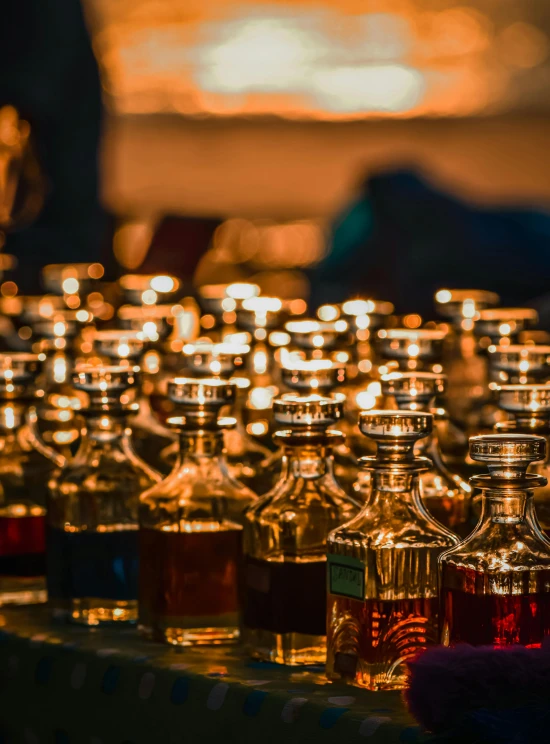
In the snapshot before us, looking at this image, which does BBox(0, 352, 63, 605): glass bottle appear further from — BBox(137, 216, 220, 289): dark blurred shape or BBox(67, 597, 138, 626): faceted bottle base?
BBox(137, 216, 220, 289): dark blurred shape

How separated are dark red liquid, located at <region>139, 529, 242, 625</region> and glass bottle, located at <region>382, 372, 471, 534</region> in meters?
0.17

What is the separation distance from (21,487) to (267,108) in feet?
21.2

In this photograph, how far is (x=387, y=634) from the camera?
1143mm

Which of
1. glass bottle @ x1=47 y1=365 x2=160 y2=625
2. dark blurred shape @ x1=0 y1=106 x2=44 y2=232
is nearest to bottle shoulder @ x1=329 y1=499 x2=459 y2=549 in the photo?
glass bottle @ x1=47 y1=365 x2=160 y2=625

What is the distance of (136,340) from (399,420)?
2.11ft

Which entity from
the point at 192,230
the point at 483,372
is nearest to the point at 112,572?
the point at 483,372

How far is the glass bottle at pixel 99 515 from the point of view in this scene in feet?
4.71

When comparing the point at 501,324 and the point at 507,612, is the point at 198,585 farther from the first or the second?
the point at 501,324

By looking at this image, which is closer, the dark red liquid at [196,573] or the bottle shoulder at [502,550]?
the bottle shoulder at [502,550]

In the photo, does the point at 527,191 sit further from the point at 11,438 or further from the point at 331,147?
the point at 11,438

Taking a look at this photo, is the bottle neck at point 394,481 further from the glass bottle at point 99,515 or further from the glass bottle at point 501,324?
the glass bottle at point 501,324

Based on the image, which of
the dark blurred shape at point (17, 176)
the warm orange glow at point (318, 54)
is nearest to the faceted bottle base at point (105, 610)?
the dark blurred shape at point (17, 176)

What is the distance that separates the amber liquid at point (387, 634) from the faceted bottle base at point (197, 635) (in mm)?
193

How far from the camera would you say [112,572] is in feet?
4.72
